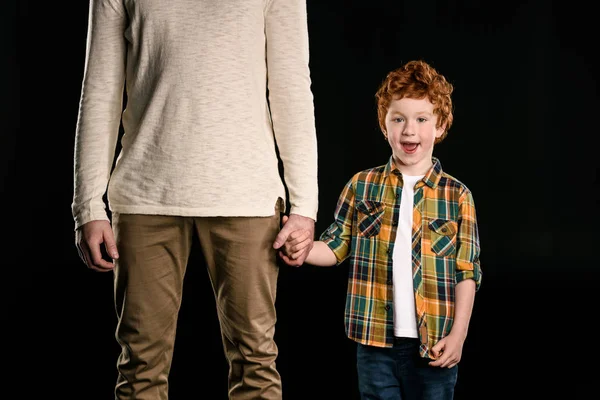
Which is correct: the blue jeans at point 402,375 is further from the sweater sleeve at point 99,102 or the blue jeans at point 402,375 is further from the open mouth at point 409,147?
the sweater sleeve at point 99,102

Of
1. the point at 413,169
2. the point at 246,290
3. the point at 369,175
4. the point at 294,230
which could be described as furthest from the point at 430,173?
the point at 246,290

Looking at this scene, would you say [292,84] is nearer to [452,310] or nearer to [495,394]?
[452,310]

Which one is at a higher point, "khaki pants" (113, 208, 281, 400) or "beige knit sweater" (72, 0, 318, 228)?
"beige knit sweater" (72, 0, 318, 228)

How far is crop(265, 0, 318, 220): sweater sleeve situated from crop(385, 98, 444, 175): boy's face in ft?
0.90

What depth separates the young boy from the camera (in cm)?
181

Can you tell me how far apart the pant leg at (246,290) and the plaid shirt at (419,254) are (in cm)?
25

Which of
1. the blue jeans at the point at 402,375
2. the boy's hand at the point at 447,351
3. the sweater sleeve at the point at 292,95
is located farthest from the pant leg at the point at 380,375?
the sweater sleeve at the point at 292,95

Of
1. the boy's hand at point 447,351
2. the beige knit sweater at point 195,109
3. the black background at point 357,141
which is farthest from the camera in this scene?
the black background at point 357,141

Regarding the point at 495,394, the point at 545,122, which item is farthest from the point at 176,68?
the point at 545,122

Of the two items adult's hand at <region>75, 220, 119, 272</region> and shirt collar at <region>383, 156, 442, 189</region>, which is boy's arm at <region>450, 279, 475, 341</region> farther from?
adult's hand at <region>75, 220, 119, 272</region>

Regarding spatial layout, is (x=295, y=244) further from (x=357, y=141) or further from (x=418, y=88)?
(x=357, y=141)

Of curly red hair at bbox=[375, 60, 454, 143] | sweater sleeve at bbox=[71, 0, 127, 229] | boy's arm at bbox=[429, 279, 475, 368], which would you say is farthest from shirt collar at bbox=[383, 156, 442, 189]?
sweater sleeve at bbox=[71, 0, 127, 229]

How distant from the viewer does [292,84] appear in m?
1.69

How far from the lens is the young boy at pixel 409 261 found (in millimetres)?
1807
